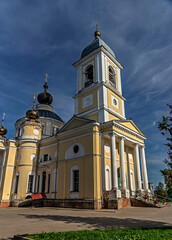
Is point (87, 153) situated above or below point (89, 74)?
below

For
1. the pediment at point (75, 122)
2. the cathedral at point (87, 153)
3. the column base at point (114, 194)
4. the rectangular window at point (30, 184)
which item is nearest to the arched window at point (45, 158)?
the cathedral at point (87, 153)

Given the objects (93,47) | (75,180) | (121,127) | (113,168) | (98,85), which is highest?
(93,47)

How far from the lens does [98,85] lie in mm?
21156

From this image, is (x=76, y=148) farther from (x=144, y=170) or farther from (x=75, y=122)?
(x=144, y=170)

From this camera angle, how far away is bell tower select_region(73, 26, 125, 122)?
20.4 m

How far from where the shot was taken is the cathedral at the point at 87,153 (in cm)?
1642

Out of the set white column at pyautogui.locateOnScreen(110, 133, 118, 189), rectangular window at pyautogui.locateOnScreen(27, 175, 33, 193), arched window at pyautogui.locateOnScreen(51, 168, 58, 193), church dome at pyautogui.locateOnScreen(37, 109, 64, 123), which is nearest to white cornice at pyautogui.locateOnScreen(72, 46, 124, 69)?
church dome at pyautogui.locateOnScreen(37, 109, 64, 123)

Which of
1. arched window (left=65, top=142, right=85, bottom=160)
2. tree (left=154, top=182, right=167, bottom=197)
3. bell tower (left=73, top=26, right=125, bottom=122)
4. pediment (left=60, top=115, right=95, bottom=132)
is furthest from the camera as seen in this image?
tree (left=154, top=182, right=167, bottom=197)

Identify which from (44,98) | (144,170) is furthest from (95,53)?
(44,98)

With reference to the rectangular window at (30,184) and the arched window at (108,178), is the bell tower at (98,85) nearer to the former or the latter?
the arched window at (108,178)

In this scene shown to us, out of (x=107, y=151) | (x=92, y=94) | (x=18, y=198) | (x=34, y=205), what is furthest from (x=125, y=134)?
(x=18, y=198)

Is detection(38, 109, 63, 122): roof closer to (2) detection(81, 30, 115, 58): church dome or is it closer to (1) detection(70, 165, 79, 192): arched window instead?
(2) detection(81, 30, 115, 58): church dome

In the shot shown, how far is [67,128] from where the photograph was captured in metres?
20.5

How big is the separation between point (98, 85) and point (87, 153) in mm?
8027
